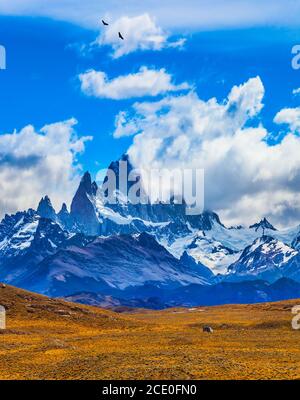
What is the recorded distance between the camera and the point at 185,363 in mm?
82500

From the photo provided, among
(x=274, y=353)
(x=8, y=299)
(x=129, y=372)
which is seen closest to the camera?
(x=129, y=372)

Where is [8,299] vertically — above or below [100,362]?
above

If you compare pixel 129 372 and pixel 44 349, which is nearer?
pixel 129 372

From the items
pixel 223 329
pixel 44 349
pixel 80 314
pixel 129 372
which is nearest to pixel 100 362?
pixel 129 372

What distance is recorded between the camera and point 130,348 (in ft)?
348

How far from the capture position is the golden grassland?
7738 cm

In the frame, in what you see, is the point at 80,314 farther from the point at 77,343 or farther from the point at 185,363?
the point at 185,363

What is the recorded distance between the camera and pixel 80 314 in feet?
573

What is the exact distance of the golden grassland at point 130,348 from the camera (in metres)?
77.4
